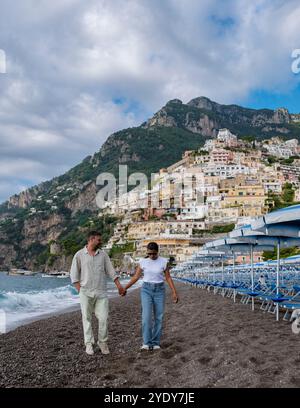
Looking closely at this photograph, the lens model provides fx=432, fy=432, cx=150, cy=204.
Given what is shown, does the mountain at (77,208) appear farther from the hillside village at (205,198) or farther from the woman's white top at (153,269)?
the woman's white top at (153,269)

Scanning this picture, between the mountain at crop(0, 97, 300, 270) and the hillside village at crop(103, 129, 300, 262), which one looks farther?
the mountain at crop(0, 97, 300, 270)

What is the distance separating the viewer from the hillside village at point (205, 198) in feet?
298

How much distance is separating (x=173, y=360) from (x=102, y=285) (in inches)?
51.4

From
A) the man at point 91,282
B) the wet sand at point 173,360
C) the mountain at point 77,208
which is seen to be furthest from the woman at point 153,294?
the mountain at point 77,208

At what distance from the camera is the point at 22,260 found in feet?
461

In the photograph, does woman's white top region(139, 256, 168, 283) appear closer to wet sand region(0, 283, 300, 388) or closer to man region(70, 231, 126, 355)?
man region(70, 231, 126, 355)

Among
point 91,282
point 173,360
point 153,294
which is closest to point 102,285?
point 91,282

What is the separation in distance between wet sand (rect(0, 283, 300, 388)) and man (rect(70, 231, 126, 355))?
465 millimetres

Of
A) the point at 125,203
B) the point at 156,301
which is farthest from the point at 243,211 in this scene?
the point at 156,301

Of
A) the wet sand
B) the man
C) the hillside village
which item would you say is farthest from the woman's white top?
the hillside village

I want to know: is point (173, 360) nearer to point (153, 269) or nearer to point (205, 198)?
point (153, 269)

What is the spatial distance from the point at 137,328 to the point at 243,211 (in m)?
86.2

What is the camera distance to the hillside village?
9086cm
